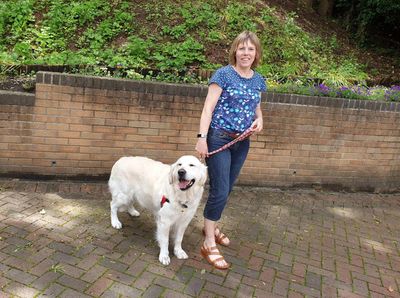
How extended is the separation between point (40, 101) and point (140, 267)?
2684mm

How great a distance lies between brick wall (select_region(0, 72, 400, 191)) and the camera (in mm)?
5461

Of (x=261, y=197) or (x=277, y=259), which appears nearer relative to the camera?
(x=277, y=259)

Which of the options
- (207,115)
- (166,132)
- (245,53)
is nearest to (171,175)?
(207,115)

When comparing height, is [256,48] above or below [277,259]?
above

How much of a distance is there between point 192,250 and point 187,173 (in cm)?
111

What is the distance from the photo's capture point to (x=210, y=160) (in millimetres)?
4074

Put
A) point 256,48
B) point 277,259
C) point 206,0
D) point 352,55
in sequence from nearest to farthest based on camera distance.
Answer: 1. point 256,48
2. point 277,259
3. point 206,0
4. point 352,55

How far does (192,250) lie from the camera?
14.7ft

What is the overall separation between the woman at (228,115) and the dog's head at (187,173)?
14 centimetres

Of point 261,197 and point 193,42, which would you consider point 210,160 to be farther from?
point 193,42

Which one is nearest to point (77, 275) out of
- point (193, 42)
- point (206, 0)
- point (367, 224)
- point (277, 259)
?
point (277, 259)

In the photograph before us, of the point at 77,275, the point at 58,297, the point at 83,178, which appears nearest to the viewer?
the point at 58,297

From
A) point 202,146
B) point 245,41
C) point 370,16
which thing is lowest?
point 202,146

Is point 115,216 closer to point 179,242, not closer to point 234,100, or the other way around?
point 179,242
